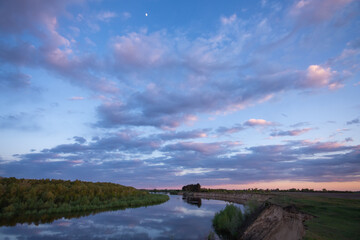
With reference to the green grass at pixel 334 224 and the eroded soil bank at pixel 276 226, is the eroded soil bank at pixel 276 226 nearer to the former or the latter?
the eroded soil bank at pixel 276 226

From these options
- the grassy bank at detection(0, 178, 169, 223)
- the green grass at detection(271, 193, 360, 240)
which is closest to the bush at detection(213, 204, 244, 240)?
the green grass at detection(271, 193, 360, 240)

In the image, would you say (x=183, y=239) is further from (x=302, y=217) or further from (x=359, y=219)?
(x=359, y=219)

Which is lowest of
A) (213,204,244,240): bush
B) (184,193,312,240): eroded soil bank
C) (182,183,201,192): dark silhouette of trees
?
(213,204,244,240): bush

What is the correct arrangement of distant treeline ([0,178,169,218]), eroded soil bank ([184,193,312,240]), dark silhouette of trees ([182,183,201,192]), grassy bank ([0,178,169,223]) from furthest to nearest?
dark silhouette of trees ([182,183,201,192]) → distant treeline ([0,178,169,218]) → grassy bank ([0,178,169,223]) → eroded soil bank ([184,193,312,240])

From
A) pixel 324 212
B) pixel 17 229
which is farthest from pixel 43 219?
pixel 324 212

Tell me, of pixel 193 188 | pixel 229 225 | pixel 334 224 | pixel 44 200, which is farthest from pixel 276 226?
pixel 193 188

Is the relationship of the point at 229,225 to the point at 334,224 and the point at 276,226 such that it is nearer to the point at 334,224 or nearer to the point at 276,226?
the point at 276,226

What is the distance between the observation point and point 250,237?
1376 centimetres

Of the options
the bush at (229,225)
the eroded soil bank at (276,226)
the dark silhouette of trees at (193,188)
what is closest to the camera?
the eroded soil bank at (276,226)

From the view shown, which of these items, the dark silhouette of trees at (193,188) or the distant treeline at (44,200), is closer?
the distant treeline at (44,200)

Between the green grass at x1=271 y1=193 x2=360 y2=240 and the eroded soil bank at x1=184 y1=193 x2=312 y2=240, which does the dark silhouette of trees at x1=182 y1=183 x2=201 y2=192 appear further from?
the eroded soil bank at x1=184 y1=193 x2=312 y2=240

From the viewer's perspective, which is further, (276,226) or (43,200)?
(43,200)

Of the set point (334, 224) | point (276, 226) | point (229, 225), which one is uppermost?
point (334, 224)

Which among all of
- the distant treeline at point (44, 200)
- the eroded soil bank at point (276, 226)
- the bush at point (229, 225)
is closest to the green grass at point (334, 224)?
the eroded soil bank at point (276, 226)
